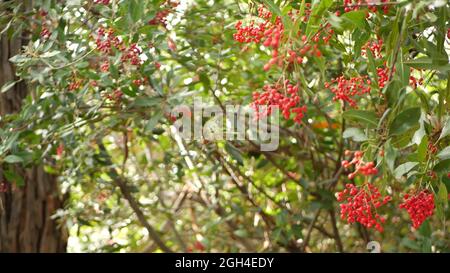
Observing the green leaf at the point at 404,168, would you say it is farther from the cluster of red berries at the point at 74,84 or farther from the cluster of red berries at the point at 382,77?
the cluster of red berries at the point at 74,84

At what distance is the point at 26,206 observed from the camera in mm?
2930

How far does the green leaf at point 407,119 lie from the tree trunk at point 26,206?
1.84 meters

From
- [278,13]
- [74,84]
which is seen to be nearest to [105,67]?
[74,84]

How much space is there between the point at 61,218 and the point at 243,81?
3.05 ft

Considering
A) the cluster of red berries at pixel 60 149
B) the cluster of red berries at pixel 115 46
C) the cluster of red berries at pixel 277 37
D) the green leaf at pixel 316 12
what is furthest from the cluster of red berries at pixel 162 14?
the green leaf at pixel 316 12

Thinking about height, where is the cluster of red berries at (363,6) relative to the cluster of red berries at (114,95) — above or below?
above

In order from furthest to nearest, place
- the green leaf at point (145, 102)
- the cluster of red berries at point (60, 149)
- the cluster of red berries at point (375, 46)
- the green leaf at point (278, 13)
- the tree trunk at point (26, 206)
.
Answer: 1. the tree trunk at point (26, 206)
2. the cluster of red berries at point (60, 149)
3. the green leaf at point (145, 102)
4. the cluster of red berries at point (375, 46)
5. the green leaf at point (278, 13)

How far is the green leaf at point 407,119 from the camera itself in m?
1.29

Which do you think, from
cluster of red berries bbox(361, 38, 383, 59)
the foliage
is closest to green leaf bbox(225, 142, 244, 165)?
the foliage

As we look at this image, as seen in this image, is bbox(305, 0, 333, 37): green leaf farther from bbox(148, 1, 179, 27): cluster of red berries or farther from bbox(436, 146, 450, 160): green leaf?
bbox(148, 1, 179, 27): cluster of red berries

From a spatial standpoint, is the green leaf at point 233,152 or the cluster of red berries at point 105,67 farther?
the green leaf at point 233,152

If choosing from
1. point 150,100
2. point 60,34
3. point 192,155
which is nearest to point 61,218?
point 192,155
